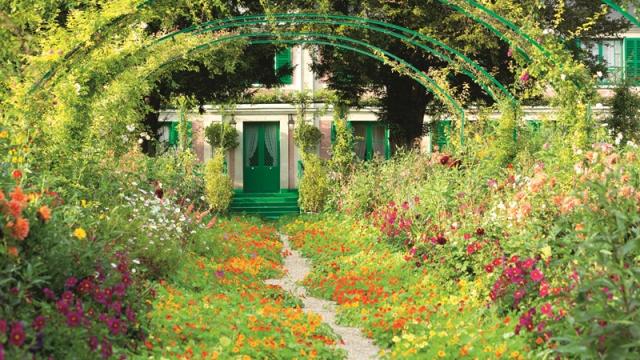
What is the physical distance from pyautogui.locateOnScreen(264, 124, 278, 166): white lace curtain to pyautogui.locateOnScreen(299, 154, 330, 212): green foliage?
7.35 meters

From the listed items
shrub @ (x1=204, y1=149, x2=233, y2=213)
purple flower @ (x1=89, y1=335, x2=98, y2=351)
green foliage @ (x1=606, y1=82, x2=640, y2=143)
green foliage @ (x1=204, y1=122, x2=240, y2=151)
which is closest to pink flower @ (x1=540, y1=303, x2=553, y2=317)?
purple flower @ (x1=89, y1=335, x2=98, y2=351)


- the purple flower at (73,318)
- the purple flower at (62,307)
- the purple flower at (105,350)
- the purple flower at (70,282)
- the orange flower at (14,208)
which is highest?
the orange flower at (14,208)

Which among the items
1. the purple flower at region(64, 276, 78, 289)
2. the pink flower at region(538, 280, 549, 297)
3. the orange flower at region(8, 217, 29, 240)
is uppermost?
the orange flower at region(8, 217, 29, 240)

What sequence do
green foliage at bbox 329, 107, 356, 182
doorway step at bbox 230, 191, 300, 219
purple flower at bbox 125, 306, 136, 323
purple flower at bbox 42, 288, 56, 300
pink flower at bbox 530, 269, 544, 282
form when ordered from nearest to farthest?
1. purple flower at bbox 42, 288, 56, 300
2. purple flower at bbox 125, 306, 136, 323
3. pink flower at bbox 530, 269, 544, 282
4. green foliage at bbox 329, 107, 356, 182
5. doorway step at bbox 230, 191, 300, 219

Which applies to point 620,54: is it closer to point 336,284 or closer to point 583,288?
point 336,284

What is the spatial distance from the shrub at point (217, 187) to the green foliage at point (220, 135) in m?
4.77

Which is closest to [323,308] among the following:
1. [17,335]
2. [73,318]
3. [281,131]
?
[73,318]

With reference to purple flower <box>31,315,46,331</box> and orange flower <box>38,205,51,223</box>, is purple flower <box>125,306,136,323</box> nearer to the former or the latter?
orange flower <box>38,205,51,223</box>

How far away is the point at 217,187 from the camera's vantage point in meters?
20.8

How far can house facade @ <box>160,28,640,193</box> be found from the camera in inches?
1123

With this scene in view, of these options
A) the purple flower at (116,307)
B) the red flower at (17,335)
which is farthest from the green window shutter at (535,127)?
the red flower at (17,335)

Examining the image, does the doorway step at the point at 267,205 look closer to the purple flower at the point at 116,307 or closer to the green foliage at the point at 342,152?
the green foliage at the point at 342,152

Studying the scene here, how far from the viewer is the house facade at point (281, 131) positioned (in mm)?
28531

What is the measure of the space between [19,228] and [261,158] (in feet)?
79.0
